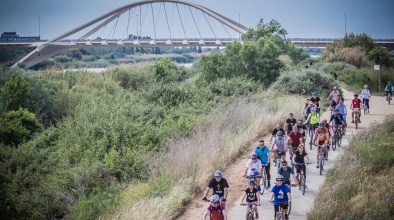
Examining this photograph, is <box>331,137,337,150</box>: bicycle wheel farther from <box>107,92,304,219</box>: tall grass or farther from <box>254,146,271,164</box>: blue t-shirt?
<box>254,146,271,164</box>: blue t-shirt

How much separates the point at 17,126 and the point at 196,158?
13.0 metres

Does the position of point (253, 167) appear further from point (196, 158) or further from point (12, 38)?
point (12, 38)

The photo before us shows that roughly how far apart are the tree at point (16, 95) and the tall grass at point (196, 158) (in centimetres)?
1266

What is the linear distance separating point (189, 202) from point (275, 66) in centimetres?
3008

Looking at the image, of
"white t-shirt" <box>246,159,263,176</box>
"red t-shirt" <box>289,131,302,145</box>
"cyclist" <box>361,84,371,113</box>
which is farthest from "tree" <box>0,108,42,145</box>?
"cyclist" <box>361,84,371,113</box>

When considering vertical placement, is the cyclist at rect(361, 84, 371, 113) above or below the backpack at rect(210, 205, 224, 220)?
above

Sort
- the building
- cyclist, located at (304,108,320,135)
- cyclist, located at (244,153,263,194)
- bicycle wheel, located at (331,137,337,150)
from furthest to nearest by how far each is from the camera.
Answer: the building → bicycle wheel, located at (331,137,337,150) → cyclist, located at (304,108,320,135) → cyclist, located at (244,153,263,194)

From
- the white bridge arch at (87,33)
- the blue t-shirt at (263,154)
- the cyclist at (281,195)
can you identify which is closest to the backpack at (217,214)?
the cyclist at (281,195)

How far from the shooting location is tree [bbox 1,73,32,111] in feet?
95.3

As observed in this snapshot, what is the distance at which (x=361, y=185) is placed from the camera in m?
13.0

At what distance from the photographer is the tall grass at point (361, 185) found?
1129 cm

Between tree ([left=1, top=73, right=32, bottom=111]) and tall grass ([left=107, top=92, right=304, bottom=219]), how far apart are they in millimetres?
12660

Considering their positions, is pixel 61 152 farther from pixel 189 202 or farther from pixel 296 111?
pixel 296 111

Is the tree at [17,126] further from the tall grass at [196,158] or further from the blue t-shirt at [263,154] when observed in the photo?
the blue t-shirt at [263,154]
